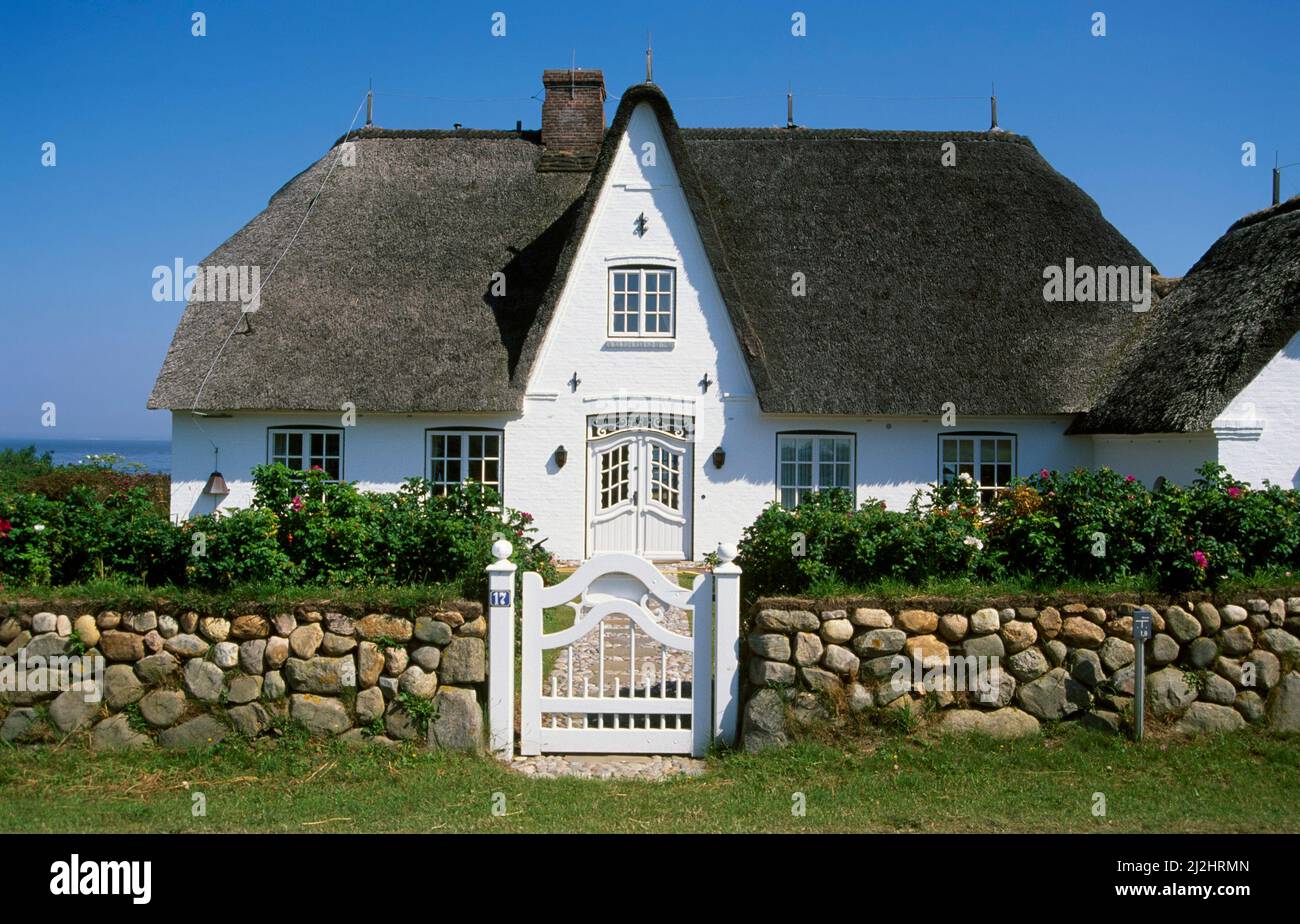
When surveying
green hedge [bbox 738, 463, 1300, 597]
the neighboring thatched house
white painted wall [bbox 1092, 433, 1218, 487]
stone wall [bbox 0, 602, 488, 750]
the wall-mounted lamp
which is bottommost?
stone wall [bbox 0, 602, 488, 750]

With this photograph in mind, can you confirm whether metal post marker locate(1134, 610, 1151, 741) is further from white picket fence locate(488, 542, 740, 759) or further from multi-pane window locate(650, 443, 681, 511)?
multi-pane window locate(650, 443, 681, 511)

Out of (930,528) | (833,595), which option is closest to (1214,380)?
(930,528)

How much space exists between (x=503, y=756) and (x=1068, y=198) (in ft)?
51.8

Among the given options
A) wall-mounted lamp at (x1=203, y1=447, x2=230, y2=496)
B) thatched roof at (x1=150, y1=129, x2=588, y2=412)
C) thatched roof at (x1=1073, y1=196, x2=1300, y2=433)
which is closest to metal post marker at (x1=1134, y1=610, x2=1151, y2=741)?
thatched roof at (x1=1073, y1=196, x2=1300, y2=433)

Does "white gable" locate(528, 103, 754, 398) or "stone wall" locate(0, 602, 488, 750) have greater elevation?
"white gable" locate(528, 103, 754, 398)

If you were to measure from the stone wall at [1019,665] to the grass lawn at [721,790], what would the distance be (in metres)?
0.19

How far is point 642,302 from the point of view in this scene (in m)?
15.4

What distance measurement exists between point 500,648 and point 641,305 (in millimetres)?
9797

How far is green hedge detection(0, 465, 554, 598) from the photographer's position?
21.8 ft

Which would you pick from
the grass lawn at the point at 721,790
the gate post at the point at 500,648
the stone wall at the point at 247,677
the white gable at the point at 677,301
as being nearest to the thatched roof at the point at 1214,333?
the white gable at the point at 677,301

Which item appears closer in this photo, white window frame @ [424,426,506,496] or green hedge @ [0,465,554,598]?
green hedge @ [0,465,554,598]

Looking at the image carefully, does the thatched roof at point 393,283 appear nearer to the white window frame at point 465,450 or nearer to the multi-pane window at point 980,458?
the white window frame at point 465,450

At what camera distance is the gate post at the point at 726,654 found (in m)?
6.57

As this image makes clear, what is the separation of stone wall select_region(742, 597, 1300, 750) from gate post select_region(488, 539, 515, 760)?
1.65 metres
